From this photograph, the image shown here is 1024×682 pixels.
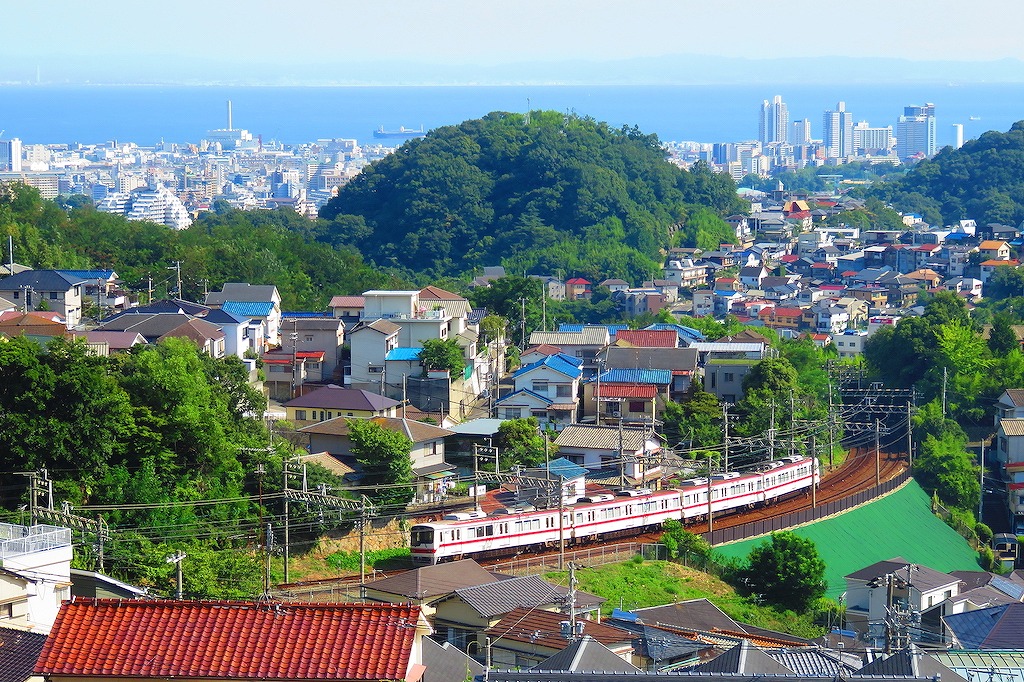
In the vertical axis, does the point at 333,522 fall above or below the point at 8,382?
below

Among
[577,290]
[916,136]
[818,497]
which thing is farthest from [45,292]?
[916,136]

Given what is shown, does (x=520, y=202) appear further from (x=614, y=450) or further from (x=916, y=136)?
(x=916, y=136)

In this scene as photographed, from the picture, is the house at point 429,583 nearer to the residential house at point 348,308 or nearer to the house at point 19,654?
the house at point 19,654

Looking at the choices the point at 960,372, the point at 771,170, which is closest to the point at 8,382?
the point at 960,372

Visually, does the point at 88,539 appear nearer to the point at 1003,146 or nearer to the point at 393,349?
the point at 393,349

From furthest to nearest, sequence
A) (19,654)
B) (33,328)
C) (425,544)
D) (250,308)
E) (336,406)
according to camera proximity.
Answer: (250,308), (33,328), (336,406), (425,544), (19,654)

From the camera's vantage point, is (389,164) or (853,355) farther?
(389,164)
